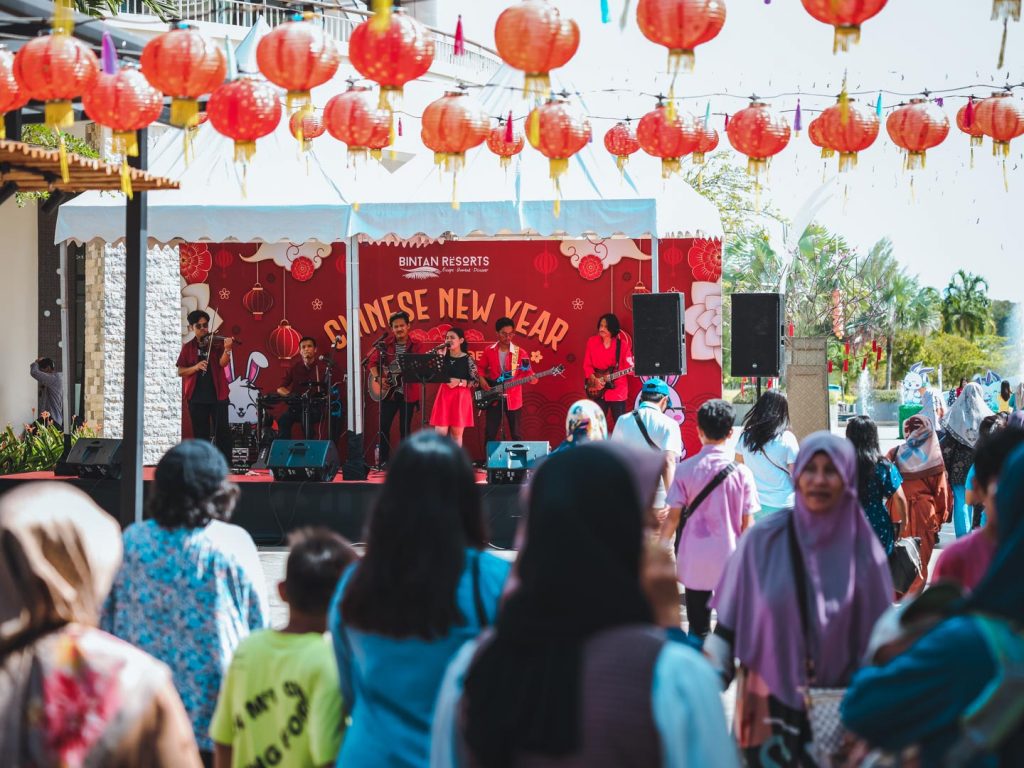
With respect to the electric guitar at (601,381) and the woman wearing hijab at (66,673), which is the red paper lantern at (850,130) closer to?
the electric guitar at (601,381)

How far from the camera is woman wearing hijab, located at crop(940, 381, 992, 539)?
1121cm

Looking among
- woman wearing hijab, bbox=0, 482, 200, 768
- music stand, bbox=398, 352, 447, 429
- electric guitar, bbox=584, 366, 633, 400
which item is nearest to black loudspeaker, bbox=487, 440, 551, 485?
music stand, bbox=398, 352, 447, 429

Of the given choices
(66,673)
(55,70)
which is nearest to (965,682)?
(66,673)

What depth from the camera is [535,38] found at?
7082mm

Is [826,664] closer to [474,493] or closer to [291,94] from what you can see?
[474,493]

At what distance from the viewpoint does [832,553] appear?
3602 mm

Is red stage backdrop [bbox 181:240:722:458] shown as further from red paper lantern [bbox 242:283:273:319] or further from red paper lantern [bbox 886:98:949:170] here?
red paper lantern [bbox 886:98:949:170]

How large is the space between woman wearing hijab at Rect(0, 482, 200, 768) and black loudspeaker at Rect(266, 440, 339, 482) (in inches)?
382

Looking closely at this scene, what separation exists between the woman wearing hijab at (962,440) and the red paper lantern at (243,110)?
21.6 ft

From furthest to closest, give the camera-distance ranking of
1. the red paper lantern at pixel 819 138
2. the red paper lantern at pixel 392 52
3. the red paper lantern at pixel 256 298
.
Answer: the red paper lantern at pixel 256 298, the red paper lantern at pixel 819 138, the red paper lantern at pixel 392 52

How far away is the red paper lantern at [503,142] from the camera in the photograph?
38.5 ft

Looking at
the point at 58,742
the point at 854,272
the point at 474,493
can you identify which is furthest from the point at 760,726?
the point at 854,272

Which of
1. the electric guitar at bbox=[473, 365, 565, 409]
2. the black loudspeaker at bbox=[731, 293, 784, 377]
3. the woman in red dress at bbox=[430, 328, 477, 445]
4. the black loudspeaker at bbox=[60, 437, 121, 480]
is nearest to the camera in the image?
the black loudspeaker at bbox=[60, 437, 121, 480]

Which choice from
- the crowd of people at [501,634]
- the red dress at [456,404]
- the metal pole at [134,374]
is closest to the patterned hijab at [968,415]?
the red dress at [456,404]
